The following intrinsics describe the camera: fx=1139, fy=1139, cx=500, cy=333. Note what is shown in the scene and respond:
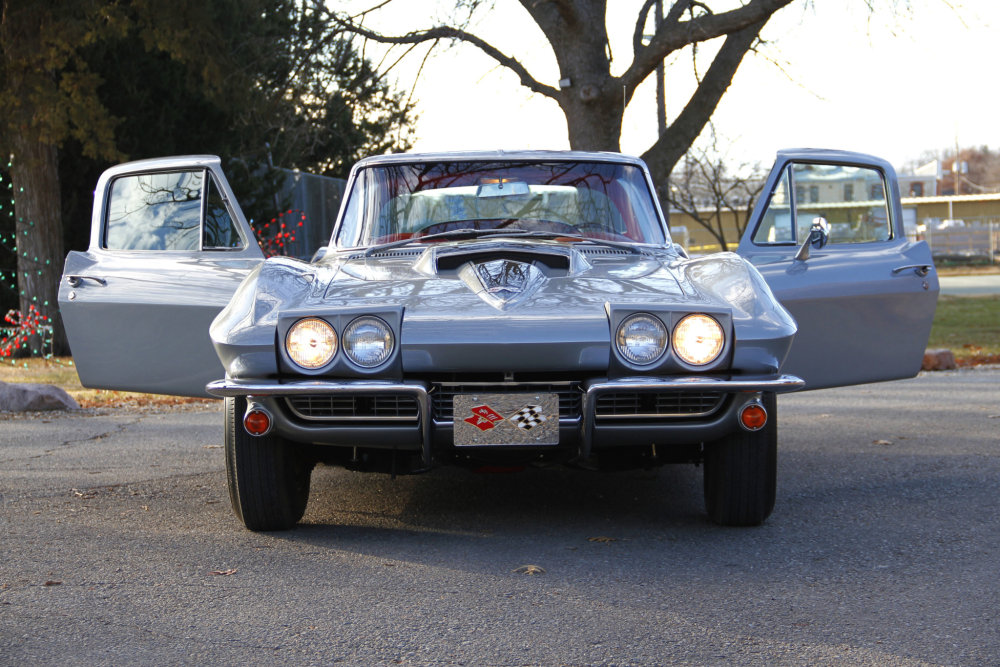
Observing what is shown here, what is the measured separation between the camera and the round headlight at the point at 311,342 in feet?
13.1

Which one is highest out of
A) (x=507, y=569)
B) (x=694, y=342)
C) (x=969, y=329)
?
(x=694, y=342)

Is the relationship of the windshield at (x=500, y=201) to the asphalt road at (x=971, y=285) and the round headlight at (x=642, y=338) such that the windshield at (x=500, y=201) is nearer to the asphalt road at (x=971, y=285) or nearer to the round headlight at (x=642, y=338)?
the round headlight at (x=642, y=338)

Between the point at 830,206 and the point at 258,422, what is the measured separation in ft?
11.0

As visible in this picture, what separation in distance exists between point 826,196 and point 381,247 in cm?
250

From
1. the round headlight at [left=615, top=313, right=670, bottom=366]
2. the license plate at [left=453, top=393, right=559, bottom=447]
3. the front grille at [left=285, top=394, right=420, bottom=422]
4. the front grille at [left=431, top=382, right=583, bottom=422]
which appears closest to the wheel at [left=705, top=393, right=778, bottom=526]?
the round headlight at [left=615, top=313, right=670, bottom=366]

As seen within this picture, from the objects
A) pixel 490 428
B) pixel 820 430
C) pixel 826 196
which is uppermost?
pixel 826 196

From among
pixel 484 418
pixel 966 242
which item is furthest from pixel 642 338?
pixel 966 242

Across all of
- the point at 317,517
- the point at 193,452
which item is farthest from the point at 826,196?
the point at 193,452

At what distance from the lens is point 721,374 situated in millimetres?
4020

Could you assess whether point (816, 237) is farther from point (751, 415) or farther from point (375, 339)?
point (375, 339)

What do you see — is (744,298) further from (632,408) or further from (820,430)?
(820,430)

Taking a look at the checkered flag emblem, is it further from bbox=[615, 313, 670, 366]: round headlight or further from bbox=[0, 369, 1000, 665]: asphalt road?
bbox=[0, 369, 1000, 665]: asphalt road

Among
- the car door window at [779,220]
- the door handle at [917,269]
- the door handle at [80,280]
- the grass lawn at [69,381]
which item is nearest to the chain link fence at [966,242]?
the grass lawn at [69,381]

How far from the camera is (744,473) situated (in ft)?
14.2
